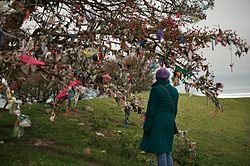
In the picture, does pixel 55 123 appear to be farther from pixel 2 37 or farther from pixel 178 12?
pixel 2 37

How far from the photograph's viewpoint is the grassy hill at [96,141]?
25.9 ft

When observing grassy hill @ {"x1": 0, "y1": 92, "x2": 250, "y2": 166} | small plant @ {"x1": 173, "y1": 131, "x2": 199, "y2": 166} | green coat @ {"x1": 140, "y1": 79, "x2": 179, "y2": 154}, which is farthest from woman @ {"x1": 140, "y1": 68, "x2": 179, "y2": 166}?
small plant @ {"x1": 173, "y1": 131, "x2": 199, "y2": 166}

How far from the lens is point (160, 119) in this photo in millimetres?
6359

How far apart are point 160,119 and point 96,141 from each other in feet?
13.6

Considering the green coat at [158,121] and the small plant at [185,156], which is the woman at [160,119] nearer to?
the green coat at [158,121]

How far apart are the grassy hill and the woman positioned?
36.7 inches

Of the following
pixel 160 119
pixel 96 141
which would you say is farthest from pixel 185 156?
pixel 160 119

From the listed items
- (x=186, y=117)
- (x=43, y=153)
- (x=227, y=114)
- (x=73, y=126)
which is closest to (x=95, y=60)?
(x=43, y=153)

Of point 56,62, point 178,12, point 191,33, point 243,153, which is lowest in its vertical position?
point 243,153

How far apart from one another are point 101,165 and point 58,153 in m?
1.13

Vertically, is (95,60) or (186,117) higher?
(95,60)

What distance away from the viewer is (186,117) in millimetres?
21969

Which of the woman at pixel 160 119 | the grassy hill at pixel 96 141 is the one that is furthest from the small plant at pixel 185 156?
the woman at pixel 160 119

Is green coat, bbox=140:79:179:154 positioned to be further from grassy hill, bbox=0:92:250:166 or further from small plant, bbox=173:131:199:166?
small plant, bbox=173:131:199:166
